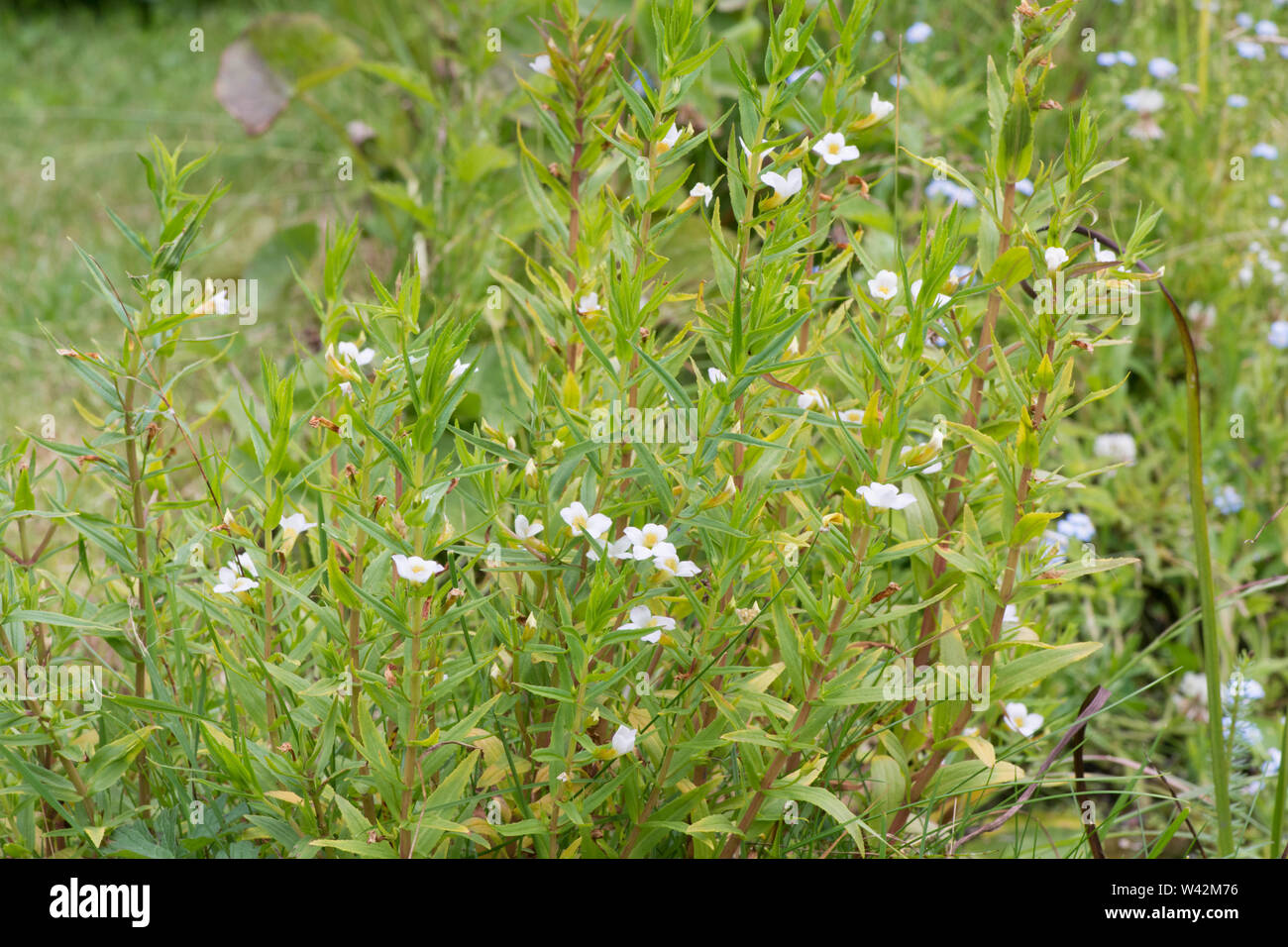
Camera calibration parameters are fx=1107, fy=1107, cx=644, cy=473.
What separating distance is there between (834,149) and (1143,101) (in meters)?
1.92

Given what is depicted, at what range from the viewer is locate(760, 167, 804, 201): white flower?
3.75ft

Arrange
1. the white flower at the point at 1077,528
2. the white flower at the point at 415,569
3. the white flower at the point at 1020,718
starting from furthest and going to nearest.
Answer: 1. the white flower at the point at 1077,528
2. the white flower at the point at 1020,718
3. the white flower at the point at 415,569

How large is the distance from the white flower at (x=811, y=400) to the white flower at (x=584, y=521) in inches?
10.9

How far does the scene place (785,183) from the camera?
1.16 meters

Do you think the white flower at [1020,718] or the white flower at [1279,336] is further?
the white flower at [1279,336]

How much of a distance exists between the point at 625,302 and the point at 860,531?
0.34 m

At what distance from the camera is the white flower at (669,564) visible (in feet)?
3.49

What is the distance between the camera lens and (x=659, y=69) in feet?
3.86

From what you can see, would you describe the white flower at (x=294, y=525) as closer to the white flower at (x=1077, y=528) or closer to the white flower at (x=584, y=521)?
the white flower at (x=584, y=521)

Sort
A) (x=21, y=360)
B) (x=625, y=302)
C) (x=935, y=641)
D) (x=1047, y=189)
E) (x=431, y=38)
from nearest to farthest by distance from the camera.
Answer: (x=625, y=302) → (x=1047, y=189) → (x=935, y=641) → (x=21, y=360) → (x=431, y=38)

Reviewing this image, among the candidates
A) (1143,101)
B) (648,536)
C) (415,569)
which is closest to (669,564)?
(648,536)
